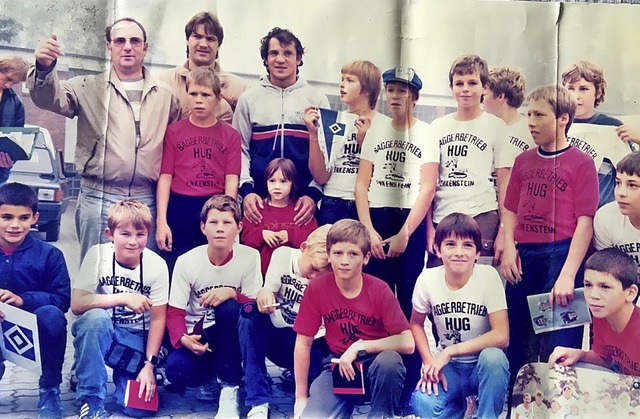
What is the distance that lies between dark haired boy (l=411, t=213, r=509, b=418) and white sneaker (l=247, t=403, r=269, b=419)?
0.60 metres

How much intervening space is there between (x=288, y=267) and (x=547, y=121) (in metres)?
1.24

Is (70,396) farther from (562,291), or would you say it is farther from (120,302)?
(562,291)

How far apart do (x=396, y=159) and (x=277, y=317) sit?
0.80 metres

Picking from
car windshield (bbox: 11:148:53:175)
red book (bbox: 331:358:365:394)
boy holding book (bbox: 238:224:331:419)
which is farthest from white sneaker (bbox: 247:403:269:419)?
car windshield (bbox: 11:148:53:175)

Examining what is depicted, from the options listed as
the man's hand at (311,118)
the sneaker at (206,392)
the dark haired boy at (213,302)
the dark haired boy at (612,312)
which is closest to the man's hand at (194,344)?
the dark haired boy at (213,302)

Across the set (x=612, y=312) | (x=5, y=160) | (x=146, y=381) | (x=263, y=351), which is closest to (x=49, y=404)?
(x=146, y=381)

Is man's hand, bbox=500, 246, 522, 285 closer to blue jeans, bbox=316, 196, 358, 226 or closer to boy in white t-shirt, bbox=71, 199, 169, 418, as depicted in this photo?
blue jeans, bbox=316, 196, 358, 226

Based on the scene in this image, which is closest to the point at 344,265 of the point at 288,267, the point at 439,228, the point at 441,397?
the point at 288,267

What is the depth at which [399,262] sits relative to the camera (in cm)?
279

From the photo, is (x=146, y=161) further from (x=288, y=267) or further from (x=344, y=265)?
(x=344, y=265)

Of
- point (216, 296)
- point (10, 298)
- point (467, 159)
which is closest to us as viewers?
point (10, 298)

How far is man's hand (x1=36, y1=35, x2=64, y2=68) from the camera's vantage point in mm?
2662

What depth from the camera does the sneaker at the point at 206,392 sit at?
107 inches

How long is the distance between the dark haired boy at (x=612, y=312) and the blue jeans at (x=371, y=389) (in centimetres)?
74
